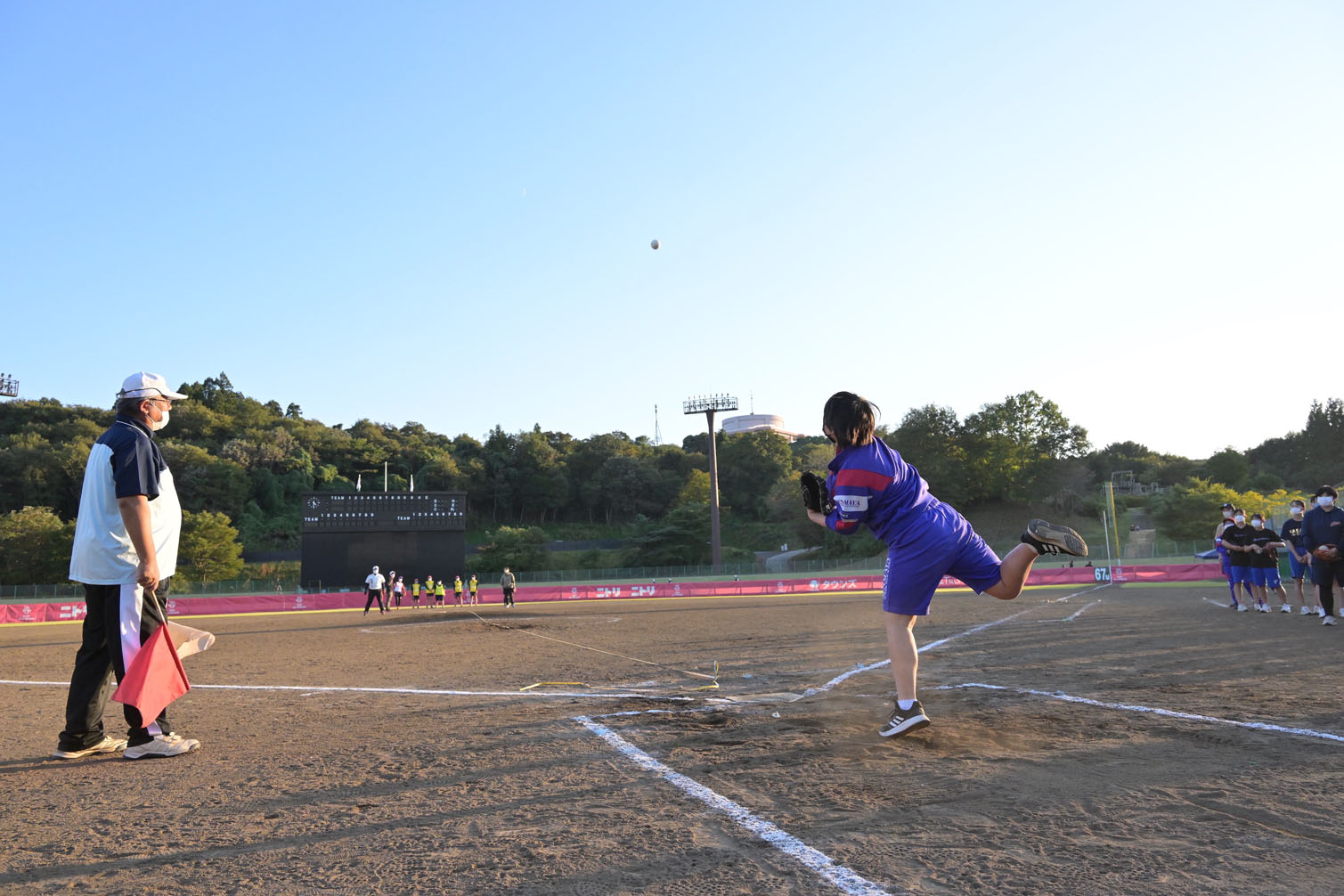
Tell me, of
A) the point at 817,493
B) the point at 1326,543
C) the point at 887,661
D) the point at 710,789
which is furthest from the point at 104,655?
the point at 1326,543

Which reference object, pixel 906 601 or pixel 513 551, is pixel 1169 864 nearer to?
pixel 906 601

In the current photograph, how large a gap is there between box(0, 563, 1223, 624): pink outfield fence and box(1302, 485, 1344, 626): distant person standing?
22843mm

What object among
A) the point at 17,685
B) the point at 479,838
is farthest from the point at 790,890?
the point at 17,685

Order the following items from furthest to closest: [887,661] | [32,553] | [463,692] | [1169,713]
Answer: [32,553], [887,661], [463,692], [1169,713]

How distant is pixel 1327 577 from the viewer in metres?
11.8

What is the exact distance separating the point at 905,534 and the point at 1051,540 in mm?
806

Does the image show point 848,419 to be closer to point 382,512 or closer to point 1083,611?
point 1083,611

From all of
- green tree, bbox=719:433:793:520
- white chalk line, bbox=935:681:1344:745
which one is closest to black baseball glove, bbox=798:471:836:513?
white chalk line, bbox=935:681:1344:745

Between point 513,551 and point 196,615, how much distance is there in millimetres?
35078

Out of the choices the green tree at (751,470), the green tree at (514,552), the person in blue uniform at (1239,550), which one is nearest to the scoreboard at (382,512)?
the person in blue uniform at (1239,550)

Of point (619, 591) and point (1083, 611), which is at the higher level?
point (1083, 611)

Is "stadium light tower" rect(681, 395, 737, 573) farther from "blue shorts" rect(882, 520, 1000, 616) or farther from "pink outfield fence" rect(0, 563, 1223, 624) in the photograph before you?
"blue shorts" rect(882, 520, 1000, 616)

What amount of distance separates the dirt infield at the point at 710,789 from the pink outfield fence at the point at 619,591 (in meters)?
27.4

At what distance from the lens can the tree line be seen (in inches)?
2773
